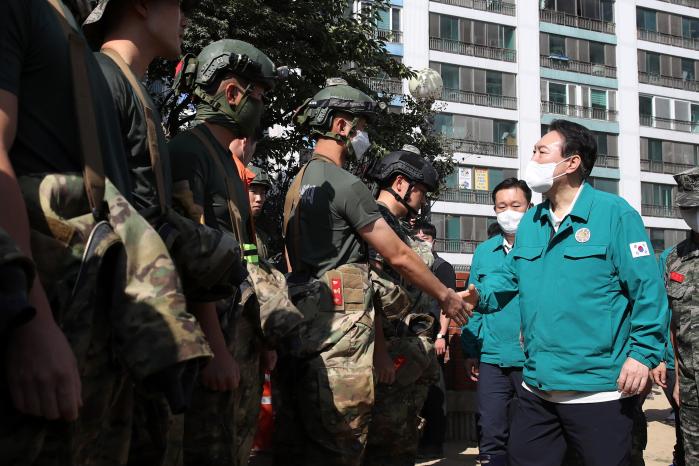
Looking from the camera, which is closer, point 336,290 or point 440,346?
point 336,290

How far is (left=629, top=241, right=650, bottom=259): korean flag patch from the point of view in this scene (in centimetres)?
433

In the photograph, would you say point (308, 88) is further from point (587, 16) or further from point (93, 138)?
point (587, 16)

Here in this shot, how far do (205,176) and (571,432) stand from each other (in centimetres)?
225

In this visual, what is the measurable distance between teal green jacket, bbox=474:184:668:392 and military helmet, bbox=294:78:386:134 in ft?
4.26

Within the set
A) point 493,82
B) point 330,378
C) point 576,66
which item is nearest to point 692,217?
point 330,378

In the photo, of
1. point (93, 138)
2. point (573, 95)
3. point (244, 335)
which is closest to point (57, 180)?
point (93, 138)

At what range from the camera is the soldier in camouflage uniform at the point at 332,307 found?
4.42 meters

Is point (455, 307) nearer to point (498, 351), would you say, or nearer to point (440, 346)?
point (498, 351)

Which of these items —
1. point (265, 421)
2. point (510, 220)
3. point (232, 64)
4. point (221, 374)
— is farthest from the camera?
point (265, 421)

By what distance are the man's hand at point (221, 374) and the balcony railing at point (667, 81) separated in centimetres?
5040

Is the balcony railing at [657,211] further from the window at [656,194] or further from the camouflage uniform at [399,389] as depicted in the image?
the camouflage uniform at [399,389]

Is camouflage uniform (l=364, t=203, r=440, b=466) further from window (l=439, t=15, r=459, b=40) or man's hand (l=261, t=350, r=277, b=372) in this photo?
window (l=439, t=15, r=459, b=40)

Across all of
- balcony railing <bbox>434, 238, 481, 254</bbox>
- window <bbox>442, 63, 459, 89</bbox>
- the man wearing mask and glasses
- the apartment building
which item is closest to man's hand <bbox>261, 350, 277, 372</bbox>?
the man wearing mask and glasses

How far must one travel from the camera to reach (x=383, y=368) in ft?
16.6
